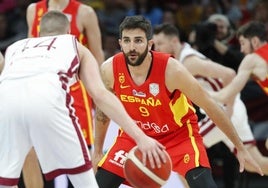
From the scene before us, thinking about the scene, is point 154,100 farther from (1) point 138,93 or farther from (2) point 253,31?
(2) point 253,31

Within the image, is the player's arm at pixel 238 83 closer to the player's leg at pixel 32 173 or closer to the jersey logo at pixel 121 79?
the player's leg at pixel 32 173

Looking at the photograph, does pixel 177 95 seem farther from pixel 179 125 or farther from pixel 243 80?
pixel 243 80

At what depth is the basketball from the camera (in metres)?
5.20

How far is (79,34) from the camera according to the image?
7547 mm

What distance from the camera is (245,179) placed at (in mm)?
9227

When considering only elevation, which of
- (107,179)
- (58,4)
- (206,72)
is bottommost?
(107,179)

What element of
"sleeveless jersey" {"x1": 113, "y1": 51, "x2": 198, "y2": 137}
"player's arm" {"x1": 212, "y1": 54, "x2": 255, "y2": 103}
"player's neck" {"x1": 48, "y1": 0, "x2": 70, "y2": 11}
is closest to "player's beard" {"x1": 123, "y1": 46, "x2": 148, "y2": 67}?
"sleeveless jersey" {"x1": 113, "y1": 51, "x2": 198, "y2": 137}

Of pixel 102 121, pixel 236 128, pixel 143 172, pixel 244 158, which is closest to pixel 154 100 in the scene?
pixel 102 121

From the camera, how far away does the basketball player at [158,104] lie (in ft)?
19.2

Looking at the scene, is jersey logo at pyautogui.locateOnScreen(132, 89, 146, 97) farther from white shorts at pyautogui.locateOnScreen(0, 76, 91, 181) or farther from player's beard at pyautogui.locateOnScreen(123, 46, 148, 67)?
white shorts at pyautogui.locateOnScreen(0, 76, 91, 181)

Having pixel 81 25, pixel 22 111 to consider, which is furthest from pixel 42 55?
pixel 81 25

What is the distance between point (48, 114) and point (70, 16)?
2.64 metres

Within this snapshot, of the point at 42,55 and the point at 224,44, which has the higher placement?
the point at 42,55

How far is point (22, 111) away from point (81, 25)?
2.61 m
